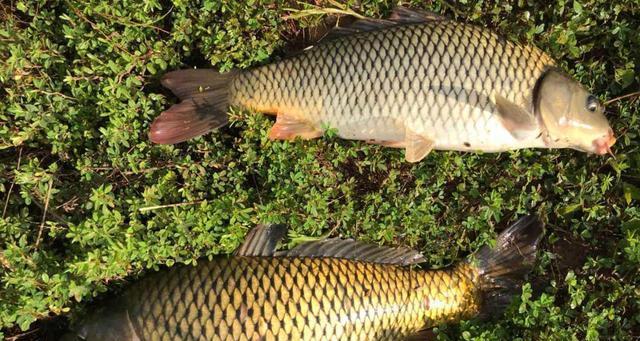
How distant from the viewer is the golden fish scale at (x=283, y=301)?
254 centimetres

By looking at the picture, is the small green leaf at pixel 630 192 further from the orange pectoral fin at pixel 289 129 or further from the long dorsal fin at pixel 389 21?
the orange pectoral fin at pixel 289 129

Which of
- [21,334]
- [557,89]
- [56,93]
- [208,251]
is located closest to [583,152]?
[557,89]

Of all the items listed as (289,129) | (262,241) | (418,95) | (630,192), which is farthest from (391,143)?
(630,192)

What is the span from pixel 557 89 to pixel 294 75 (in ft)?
4.03

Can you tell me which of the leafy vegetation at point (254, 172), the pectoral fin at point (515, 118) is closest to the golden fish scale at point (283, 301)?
the leafy vegetation at point (254, 172)

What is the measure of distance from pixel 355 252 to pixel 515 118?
99cm

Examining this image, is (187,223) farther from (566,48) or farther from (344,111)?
(566,48)

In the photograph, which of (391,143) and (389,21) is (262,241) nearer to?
(391,143)

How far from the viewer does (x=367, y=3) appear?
2.95 meters

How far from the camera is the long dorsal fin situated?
2822mm

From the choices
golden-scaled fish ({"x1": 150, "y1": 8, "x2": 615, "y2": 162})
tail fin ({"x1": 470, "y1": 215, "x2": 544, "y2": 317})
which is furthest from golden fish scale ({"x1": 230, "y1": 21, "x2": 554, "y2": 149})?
tail fin ({"x1": 470, "y1": 215, "x2": 544, "y2": 317})

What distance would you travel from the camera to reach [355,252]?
2.84m

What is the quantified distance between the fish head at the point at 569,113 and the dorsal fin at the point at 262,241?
53.3 inches

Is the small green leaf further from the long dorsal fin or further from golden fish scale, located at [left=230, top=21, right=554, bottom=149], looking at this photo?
the long dorsal fin
